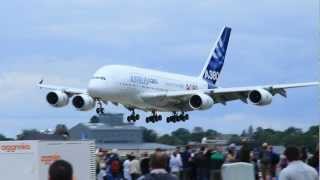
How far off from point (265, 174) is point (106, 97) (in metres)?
30.3

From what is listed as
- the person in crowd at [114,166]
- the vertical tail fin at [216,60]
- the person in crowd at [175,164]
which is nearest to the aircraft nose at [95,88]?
the vertical tail fin at [216,60]

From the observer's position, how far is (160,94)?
200 ft

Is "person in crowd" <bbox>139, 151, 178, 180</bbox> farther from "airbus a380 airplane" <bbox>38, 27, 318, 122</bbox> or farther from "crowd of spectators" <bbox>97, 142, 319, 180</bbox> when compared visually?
"airbus a380 airplane" <bbox>38, 27, 318, 122</bbox>

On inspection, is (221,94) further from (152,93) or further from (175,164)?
(175,164)

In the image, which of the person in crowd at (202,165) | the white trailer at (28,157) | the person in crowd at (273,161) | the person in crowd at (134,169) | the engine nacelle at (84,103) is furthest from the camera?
the engine nacelle at (84,103)

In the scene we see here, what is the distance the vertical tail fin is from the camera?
7222 cm

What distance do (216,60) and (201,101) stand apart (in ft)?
57.1

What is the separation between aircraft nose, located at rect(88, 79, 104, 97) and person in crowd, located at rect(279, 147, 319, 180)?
44993 mm

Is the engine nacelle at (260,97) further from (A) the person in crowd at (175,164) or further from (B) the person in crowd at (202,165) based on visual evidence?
(B) the person in crowd at (202,165)

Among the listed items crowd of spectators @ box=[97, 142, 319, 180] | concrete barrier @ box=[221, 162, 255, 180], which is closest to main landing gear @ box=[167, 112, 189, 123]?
crowd of spectators @ box=[97, 142, 319, 180]

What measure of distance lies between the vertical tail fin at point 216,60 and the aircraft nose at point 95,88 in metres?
14.9

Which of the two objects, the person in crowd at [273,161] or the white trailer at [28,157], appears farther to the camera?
the person in crowd at [273,161]

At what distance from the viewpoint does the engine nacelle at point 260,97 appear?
56156mm

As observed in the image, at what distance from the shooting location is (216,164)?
2722 centimetres
